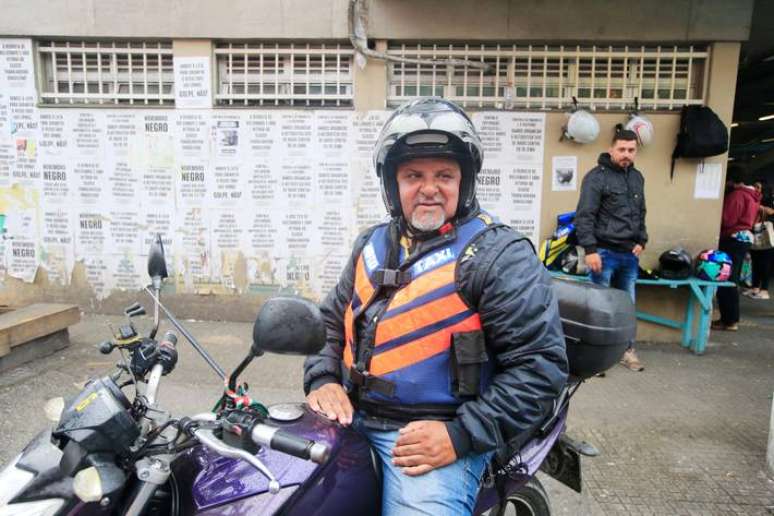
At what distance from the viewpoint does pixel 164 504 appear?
4.36 feet

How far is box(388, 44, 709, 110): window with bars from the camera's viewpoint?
5414 millimetres

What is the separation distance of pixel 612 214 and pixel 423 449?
381 centimetres

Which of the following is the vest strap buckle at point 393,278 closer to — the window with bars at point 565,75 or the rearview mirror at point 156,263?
the rearview mirror at point 156,263

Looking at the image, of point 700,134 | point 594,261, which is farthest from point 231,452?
point 700,134

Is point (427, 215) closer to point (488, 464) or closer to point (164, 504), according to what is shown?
point (488, 464)

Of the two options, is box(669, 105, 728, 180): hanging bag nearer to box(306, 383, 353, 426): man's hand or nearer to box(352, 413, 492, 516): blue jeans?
box(352, 413, 492, 516): blue jeans

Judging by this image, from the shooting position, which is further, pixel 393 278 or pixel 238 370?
pixel 393 278

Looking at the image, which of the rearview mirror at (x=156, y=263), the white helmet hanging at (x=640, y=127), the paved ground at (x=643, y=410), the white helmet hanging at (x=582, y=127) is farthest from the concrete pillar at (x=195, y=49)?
the rearview mirror at (x=156, y=263)

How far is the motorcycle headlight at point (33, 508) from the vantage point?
1081 millimetres

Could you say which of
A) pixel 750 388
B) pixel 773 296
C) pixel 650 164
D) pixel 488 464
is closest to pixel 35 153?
pixel 488 464

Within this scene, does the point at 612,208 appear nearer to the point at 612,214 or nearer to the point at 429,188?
the point at 612,214

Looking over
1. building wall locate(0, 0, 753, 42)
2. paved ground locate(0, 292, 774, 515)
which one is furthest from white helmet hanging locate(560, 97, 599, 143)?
paved ground locate(0, 292, 774, 515)

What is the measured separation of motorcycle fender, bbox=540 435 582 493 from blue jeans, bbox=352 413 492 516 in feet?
2.21

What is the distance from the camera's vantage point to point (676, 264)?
5.14 meters
